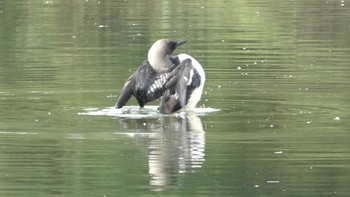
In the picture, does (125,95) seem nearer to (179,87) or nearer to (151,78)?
(151,78)

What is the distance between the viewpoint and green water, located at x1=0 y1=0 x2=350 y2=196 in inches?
502

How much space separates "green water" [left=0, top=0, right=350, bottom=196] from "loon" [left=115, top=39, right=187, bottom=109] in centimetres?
47

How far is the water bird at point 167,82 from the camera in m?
17.1

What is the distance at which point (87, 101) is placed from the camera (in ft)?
59.3

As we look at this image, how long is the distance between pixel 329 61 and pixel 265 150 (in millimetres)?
8935

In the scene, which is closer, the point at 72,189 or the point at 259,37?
the point at 72,189

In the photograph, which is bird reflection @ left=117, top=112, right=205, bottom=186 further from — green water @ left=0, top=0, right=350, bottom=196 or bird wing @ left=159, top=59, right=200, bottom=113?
bird wing @ left=159, top=59, right=200, bottom=113

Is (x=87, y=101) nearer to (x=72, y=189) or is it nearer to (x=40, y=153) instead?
(x=40, y=153)

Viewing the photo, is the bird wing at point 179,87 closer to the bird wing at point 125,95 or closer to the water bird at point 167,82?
the water bird at point 167,82

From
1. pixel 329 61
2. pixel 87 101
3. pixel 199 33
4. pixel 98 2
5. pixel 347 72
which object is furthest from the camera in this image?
pixel 98 2

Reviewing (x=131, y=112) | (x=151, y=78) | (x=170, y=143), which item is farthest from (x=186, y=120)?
(x=170, y=143)

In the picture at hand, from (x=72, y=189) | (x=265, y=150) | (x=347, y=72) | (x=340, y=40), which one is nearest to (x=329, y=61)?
(x=347, y=72)

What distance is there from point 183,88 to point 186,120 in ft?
1.40

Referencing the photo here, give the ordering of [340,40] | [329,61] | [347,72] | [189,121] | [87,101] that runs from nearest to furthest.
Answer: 1. [189,121]
2. [87,101]
3. [347,72]
4. [329,61]
5. [340,40]
